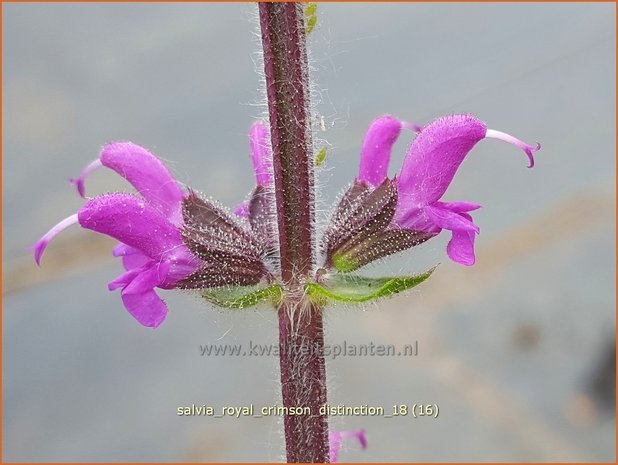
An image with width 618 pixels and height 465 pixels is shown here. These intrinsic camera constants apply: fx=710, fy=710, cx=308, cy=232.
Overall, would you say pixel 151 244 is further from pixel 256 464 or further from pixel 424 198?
pixel 256 464

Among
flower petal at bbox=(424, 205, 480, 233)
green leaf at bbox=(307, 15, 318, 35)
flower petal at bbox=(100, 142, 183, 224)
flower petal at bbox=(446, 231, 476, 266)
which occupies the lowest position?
flower petal at bbox=(446, 231, 476, 266)

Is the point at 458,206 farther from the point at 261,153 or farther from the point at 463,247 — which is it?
the point at 261,153

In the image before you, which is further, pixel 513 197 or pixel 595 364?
pixel 513 197

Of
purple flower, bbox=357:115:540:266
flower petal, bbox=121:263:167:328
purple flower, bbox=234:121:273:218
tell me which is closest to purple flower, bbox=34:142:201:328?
flower petal, bbox=121:263:167:328

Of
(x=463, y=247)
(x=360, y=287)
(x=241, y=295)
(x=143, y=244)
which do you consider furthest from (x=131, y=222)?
(x=463, y=247)

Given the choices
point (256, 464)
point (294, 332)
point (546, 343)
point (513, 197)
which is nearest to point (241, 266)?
point (294, 332)

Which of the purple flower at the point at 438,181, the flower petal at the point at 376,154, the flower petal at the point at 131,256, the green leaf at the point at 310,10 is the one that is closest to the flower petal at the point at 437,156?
the purple flower at the point at 438,181

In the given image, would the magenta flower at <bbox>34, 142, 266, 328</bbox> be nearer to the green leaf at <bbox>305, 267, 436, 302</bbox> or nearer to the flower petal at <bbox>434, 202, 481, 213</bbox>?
the green leaf at <bbox>305, 267, 436, 302</bbox>
